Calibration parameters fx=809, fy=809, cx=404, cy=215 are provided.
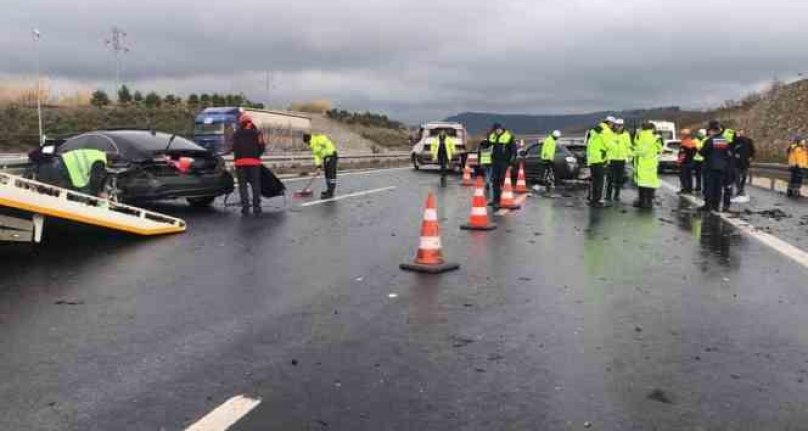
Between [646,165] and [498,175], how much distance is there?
3.02 metres

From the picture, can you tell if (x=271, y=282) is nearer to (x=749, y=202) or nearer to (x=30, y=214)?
(x=30, y=214)

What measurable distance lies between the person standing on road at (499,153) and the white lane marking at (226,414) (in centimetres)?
1297

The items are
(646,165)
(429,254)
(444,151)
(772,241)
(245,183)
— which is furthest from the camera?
(444,151)

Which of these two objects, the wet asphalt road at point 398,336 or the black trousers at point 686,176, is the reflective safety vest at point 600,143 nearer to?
the black trousers at point 686,176

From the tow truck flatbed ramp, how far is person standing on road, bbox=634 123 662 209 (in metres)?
9.49

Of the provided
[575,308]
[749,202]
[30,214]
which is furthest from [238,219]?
[749,202]

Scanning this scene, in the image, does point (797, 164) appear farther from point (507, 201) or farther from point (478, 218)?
point (478, 218)

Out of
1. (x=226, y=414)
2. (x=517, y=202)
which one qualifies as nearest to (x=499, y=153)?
(x=517, y=202)

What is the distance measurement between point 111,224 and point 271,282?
3.73 metres

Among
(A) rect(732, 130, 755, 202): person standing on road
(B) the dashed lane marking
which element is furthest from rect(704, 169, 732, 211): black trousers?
(B) the dashed lane marking

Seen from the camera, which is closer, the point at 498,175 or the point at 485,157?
the point at 498,175

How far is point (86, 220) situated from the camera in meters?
10.1

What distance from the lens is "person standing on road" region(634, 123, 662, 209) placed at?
16.5 m

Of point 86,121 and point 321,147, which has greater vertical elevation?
point 86,121
